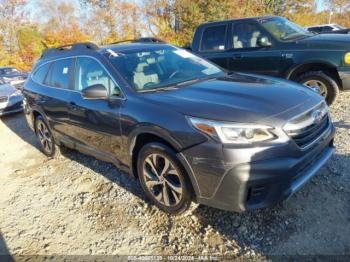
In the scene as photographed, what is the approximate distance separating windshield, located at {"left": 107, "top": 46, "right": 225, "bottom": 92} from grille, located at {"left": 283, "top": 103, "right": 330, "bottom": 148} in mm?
1283

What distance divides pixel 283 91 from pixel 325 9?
35408mm

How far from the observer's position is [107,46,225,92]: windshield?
11.0 ft

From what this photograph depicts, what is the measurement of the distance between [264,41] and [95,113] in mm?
3895

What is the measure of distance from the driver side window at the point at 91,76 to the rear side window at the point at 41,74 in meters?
1.17

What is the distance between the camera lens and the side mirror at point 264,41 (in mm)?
5906

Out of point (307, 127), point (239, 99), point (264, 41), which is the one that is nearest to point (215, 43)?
point (264, 41)

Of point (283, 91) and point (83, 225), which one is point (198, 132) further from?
point (83, 225)

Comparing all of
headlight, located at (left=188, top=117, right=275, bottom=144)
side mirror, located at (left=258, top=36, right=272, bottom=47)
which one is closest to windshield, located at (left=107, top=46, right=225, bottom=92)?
headlight, located at (left=188, top=117, right=275, bottom=144)

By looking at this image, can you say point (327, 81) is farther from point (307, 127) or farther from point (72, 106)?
point (72, 106)

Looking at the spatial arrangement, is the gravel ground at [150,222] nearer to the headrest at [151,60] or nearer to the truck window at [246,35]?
the headrest at [151,60]

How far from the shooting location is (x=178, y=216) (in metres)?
3.14

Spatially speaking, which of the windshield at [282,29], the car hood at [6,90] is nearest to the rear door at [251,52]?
the windshield at [282,29]

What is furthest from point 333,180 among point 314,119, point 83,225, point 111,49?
point 111,49

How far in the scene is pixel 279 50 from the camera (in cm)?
573
